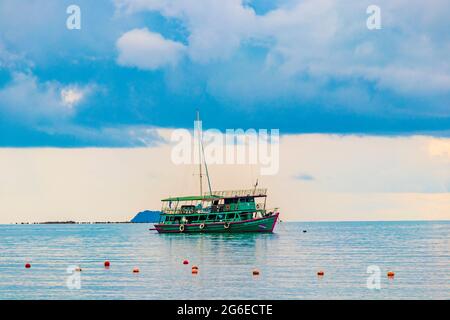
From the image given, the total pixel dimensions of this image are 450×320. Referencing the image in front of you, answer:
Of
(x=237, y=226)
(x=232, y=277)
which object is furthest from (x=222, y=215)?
(x=232, y=277)

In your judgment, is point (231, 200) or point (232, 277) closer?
point (232, 277)

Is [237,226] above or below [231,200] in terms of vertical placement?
below

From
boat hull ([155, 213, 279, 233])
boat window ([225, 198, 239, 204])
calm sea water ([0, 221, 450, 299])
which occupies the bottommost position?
calm sea water ([0, 221, 450, 299])

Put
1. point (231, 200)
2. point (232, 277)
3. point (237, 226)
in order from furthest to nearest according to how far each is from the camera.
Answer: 1. point (237, 226)
2. point (231, 200)
3. point (232, 277)

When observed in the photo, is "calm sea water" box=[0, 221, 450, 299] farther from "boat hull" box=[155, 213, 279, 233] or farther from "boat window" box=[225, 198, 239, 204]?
"boat hull" box=[155, 213, 279, 233]

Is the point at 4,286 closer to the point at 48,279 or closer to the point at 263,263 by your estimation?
the point at 48,279

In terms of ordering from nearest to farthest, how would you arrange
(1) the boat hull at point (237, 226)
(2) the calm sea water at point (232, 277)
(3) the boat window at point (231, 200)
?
(2) the calm sea water at point (232, 277) → (3) the boat window at point (231, 200) → (1) the boat hull at point (237, 226)

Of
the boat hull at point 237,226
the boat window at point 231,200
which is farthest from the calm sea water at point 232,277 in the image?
the boat hull at point 237,226

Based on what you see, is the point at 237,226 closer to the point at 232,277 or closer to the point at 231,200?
the point at 231,200

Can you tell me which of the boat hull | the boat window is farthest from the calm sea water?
the boat hull

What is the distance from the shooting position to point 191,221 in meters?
130

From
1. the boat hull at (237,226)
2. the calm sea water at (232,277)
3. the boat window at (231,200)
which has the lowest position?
the calm sea water at (232,277)

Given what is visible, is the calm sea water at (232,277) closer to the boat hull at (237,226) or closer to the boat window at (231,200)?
the boat window at (231,200)

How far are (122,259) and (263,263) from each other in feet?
56.0
